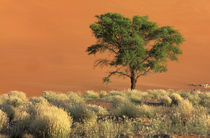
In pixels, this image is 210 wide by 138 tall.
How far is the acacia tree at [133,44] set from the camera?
94.5 feet

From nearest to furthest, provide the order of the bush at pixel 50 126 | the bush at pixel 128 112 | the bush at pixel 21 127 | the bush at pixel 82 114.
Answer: the bush at pixel 50 126
the bush at pixel 21 127
the bush at pixel 82 114
the bush at pixel 128 112

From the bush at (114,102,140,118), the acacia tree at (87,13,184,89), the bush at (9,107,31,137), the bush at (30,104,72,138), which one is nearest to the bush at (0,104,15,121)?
the bush at (9,107,31,137)

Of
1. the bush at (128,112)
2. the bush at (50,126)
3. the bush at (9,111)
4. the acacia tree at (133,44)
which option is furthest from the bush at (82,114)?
the acacia tree at (133,44)

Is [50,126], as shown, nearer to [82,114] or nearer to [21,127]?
[21,127]

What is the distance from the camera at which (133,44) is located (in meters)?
28.7

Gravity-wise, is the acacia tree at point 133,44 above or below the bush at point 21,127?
above

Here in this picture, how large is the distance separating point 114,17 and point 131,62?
5298 mm

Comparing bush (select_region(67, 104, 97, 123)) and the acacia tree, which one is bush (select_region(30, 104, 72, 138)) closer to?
bush (select_region(67, 104, 97, 123))

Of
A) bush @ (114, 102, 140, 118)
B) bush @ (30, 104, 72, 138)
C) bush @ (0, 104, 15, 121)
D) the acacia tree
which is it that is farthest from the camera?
the acacia tree

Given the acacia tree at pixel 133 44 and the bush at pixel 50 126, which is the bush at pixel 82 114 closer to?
the bush at pixel 50 126

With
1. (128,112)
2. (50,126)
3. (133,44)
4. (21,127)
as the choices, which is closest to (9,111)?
(21,127)

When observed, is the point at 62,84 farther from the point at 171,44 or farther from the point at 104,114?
the point at 104,114

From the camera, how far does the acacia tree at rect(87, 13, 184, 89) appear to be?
28.8 m

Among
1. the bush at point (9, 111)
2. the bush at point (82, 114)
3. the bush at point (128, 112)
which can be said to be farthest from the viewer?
the bush at point (128, 112)
